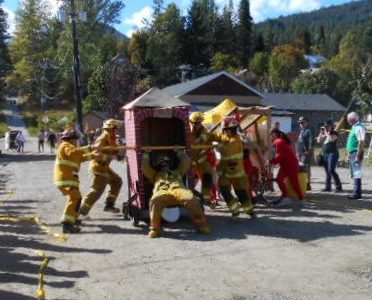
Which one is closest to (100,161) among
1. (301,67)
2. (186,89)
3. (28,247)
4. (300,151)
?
(28,247)

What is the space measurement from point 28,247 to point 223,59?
77.8 metres

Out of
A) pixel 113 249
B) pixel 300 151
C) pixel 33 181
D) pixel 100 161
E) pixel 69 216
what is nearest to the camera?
pixel 113 249

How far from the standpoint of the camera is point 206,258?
328 inches

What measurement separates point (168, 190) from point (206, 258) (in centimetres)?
201

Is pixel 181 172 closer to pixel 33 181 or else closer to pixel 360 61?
pixel 33 181

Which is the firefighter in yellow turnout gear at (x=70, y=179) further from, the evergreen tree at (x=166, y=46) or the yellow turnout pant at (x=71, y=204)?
the evergreen tree at (x=166, y=46)

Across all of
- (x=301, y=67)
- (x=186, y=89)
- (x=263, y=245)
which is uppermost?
(x=301, y=67)

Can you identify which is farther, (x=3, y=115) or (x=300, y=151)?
(x=3, y=115)

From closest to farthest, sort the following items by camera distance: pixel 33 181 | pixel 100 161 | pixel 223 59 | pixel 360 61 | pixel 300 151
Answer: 1. pixel 100 161
2. pixel 300 151
3. pixel 33 181
4. pixel 223 59
5. pixel 360 61

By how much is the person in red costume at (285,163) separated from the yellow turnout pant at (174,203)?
3.29 meters

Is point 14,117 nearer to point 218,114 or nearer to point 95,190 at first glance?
point 218,114

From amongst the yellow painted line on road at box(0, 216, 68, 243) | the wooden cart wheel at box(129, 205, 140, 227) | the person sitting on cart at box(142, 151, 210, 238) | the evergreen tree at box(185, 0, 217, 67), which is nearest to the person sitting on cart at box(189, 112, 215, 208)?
the person sitting on cart at box(142, 151, 210, 238)

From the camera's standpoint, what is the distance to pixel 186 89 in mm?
49688

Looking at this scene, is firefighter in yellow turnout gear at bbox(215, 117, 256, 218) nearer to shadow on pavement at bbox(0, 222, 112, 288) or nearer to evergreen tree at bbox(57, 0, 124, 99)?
shadow on pavement at bbox(0, 222, 112, 288)
